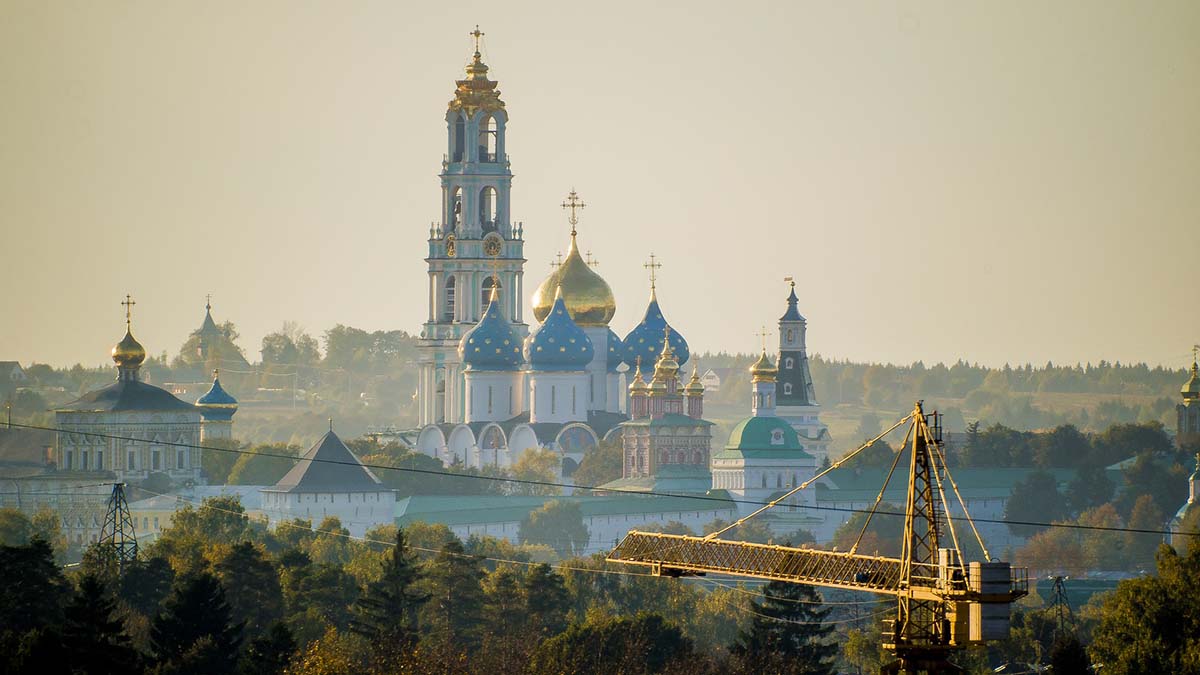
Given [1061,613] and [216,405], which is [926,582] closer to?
[1061,613]

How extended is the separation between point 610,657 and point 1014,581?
1766cm

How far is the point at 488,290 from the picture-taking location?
152000 millimetres

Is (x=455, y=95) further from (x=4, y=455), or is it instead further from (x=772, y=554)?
(x=772, y=554)

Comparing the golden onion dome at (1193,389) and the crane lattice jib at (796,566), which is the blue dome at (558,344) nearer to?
the golden onion dome at (1193,389)

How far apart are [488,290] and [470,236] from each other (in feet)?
9.03

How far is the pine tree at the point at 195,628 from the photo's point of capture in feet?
229

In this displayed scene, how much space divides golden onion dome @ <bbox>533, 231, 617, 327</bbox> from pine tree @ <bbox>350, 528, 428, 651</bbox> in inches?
2653

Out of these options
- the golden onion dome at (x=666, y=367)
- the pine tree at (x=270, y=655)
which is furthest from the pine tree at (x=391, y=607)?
the golden onion dome at (x=666, y=367)

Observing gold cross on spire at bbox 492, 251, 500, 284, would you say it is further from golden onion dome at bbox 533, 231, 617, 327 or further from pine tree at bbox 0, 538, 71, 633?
pine tree at bbox 0, 538, 71, 633

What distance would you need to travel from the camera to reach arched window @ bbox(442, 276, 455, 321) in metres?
152

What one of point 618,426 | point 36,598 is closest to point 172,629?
point 36,598

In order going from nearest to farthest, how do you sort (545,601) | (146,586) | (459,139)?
(146,586)
(545,601)
(459,139)

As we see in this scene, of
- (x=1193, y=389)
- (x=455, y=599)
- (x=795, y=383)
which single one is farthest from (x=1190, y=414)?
(x=455, y=599)

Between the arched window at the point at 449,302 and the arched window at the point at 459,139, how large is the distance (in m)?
4.62
